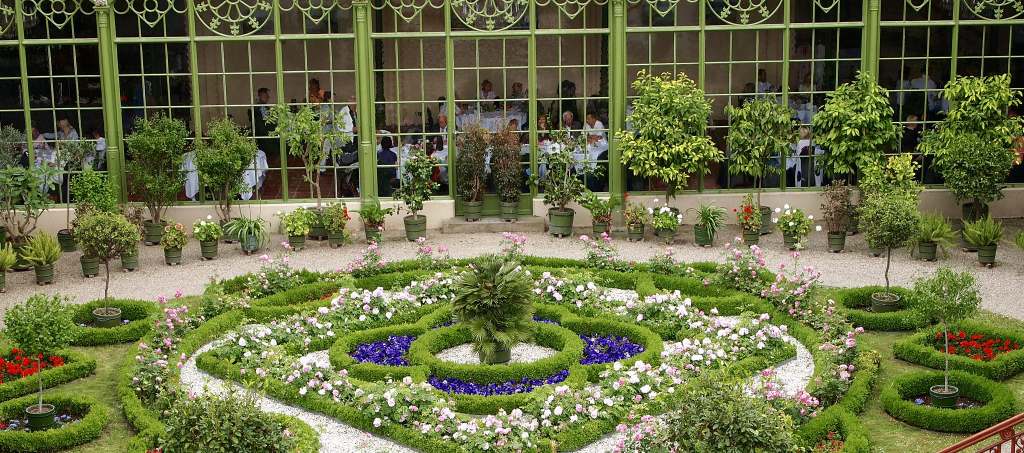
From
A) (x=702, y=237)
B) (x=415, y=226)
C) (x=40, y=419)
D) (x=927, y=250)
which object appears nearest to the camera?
(x=40, y=419)

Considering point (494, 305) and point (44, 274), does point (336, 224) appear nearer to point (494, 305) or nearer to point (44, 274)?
point (44, 274)

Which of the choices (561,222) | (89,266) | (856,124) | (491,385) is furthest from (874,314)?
(89,266)

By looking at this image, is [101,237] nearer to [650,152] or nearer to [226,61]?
[226,61]

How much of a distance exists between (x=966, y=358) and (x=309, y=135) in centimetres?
1204

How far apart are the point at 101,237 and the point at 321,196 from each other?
6151mm

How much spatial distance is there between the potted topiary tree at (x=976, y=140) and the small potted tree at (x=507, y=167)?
23.7 feet

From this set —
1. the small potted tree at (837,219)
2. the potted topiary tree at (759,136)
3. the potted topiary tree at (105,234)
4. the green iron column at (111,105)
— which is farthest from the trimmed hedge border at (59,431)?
the potted topiary tree at (759,136)

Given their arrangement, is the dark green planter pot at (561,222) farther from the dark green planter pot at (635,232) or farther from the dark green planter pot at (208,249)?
the dark green planter pot at (208,249)

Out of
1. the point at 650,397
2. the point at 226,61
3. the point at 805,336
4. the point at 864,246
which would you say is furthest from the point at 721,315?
the point at 226,61

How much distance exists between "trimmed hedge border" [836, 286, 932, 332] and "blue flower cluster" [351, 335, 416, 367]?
5863mm

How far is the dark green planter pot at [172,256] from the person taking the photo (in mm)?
21172

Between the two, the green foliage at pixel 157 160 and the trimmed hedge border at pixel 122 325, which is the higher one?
the green foliage at pixel 157 160

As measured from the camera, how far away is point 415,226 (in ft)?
74.6

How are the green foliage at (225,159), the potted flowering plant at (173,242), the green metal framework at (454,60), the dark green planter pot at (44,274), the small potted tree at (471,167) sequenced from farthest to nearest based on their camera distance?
the small potted tree at (471,167), the green metal framework at (454,60), the green foliage at (225,159), the potted flowering plant at (173,242), the dark green planter pot at (44,274)
